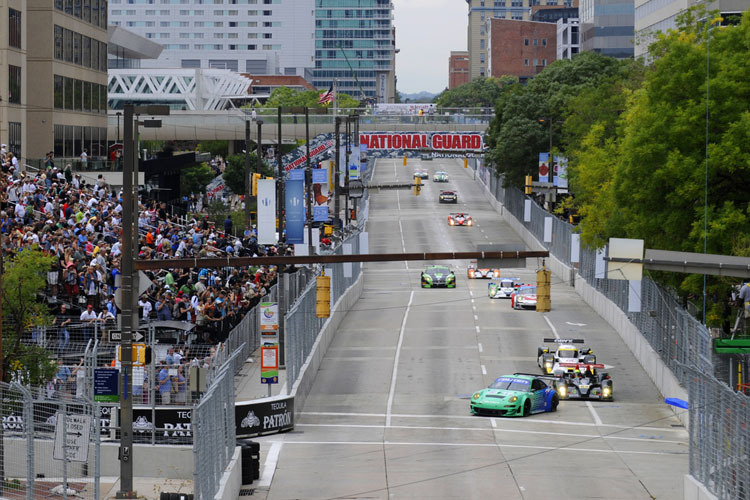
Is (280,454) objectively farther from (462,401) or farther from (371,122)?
(371,122)

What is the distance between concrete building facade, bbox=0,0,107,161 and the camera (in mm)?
64625

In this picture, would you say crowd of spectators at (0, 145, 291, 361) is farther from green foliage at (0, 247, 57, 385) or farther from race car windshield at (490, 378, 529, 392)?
race car windshield at (490, 378, 529, 392)

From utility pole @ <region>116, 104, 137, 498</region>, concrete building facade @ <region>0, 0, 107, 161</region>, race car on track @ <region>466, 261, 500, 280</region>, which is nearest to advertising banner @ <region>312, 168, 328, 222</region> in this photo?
race car on track @ <region>466, 261, 500, 280</region>

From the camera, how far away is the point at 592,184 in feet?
216

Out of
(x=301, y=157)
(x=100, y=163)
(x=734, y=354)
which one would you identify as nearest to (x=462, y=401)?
(x=734, y=354)

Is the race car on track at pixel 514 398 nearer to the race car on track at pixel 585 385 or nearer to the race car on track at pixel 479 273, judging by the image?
the race car on track at pixel 585 385

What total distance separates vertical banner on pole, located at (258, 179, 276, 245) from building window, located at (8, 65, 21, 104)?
27.1 m

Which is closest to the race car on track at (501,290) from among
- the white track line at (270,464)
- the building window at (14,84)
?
the building window at (14,84)

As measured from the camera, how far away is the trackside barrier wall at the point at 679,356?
1961 centimetres

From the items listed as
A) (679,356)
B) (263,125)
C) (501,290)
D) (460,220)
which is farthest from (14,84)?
(460,220)

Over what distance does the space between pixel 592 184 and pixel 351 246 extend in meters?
14.2

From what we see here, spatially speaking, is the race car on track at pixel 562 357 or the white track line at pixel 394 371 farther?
the race car on track at pixel 562 357

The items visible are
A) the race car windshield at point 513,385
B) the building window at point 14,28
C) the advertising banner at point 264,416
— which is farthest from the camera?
the building window at point 14,28

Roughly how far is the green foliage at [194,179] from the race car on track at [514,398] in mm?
75774
